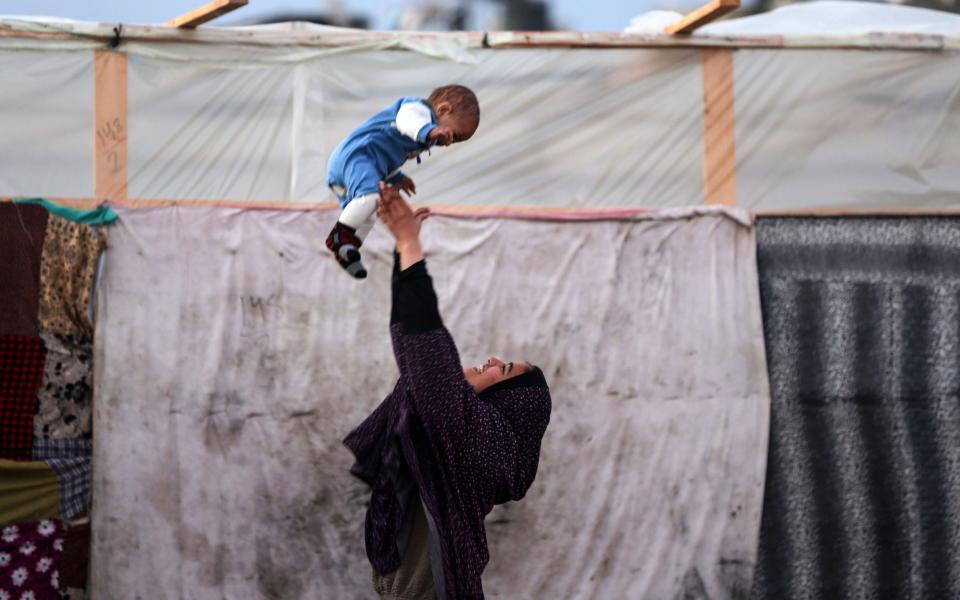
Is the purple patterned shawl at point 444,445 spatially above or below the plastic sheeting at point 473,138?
below

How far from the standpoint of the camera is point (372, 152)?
324 centimetres

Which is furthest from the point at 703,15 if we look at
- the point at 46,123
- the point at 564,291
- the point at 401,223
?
the point at 46,123

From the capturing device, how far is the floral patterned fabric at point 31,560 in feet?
15.8

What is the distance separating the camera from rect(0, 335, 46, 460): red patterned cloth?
4816 mm

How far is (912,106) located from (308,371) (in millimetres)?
3047

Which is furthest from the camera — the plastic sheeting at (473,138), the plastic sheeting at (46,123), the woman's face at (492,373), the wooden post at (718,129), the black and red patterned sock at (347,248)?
the wooden post at (718,129)

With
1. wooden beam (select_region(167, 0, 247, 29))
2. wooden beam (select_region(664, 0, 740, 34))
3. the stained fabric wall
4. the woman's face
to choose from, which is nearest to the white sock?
the woman's face

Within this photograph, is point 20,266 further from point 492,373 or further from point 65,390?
point 492,373

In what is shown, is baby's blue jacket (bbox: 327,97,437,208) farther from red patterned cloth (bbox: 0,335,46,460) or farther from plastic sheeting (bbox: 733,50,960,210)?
plastic sheeting (bbox: 733,50,960,210)

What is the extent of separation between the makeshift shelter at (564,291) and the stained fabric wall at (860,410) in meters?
0.01

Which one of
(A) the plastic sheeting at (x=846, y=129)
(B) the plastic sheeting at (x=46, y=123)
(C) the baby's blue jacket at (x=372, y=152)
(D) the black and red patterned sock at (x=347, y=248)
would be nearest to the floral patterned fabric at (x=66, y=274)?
(B) the plastic sheeting at (x=46, y=123)

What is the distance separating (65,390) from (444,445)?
7.80 feet

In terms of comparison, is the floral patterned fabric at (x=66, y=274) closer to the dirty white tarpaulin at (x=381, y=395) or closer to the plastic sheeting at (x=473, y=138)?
the dirty white tarpaulin at (x=381, y=395)

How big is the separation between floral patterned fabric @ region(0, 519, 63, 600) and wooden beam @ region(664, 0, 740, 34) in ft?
11.3
